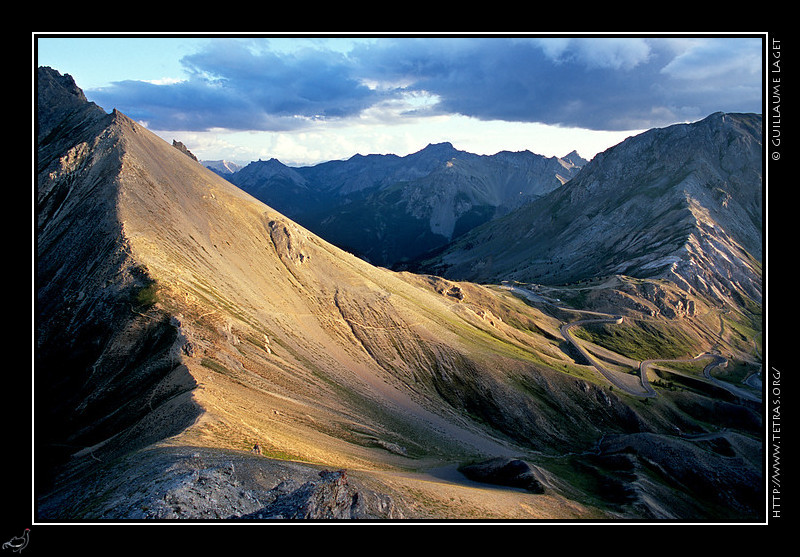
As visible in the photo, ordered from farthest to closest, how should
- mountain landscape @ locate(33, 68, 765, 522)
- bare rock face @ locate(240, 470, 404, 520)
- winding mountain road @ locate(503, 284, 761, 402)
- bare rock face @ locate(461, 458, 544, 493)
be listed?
winding mountain road @ locate(503, 284, 761, 402) → bare rock face @ locate(461, 458, 544, 493) → mountain landscape @ locate(33, 68, 765, 522) → bare rock face @ locate(240, 470, 404, 520)

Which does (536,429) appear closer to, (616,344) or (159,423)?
(159,423)

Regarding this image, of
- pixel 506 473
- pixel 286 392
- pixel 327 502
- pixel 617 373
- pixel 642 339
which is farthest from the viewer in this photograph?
pixel 642 339

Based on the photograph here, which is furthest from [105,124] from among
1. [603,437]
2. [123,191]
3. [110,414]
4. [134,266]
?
[603,437]

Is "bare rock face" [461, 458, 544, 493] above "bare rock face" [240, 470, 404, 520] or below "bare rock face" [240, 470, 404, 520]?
below

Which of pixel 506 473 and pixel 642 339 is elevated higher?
pixel 642 339

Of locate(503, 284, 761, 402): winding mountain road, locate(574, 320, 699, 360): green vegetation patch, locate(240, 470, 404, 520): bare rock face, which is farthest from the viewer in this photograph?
locate(574, 320, 699, 360): green vegetation patch

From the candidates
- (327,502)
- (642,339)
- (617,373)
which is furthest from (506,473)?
(642,339)

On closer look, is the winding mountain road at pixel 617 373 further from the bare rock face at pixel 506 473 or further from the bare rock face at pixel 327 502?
the bare rock face at pixel 327 502

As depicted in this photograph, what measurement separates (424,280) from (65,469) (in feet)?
399

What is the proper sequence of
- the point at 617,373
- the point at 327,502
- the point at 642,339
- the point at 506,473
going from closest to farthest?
the point at 327,502 → the point at 506,473 → the point at 617,373 → the point at 642,339

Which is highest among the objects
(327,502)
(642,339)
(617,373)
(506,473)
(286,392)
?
(327,502)

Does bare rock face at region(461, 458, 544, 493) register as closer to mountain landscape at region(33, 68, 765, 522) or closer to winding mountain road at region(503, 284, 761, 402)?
mountain landscape at region(33, 68, 765, 522)

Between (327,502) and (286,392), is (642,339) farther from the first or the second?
(327,502)

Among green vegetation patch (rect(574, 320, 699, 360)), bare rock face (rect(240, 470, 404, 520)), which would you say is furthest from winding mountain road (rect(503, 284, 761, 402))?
bare rock face (rect(240, 470, 404, 520))
